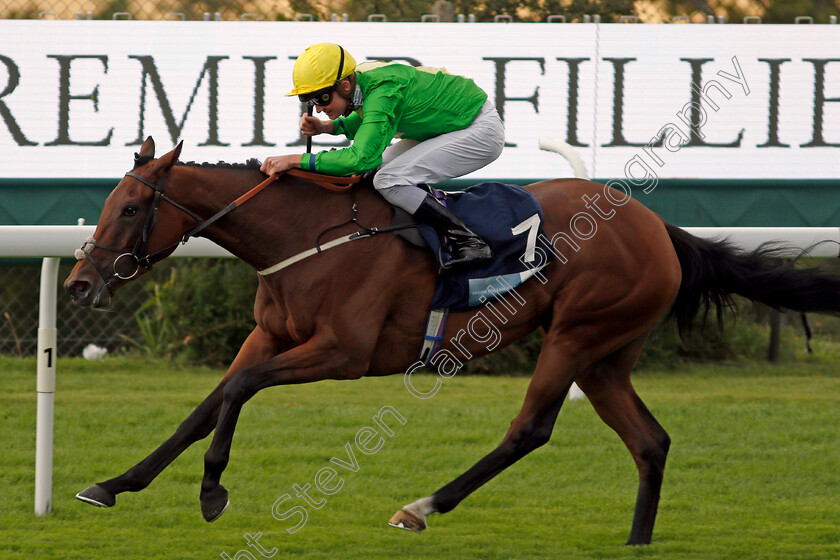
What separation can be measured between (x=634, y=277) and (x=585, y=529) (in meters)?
1.00

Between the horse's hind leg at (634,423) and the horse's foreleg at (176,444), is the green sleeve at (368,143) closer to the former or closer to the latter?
the horse's foreleg at (176,444)

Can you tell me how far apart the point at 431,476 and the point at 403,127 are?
1.79 m

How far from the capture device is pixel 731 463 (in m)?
4.68

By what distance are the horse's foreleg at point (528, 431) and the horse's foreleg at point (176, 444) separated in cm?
75

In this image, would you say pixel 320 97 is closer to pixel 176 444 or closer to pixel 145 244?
pixel 145 244

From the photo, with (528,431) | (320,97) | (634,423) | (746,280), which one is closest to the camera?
(320,97)

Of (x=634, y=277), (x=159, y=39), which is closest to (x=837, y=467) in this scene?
(x=634, y=277)

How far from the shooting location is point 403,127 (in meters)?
3.31

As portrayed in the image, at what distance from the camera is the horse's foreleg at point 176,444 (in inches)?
120

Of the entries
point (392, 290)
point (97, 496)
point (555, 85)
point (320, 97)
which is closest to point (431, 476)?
point (392, 290)

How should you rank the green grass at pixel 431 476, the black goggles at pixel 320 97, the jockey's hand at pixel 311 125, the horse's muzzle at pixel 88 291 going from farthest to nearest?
the green grass at pixel 431 476, the jockey's hand at pixel 311 125, the black goggles at pixel 320 97, the horse's muzzle at pixel 88 291

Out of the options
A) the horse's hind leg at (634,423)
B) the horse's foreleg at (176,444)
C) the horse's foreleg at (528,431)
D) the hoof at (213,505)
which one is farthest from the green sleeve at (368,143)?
the horse's hind leg at (634,423)

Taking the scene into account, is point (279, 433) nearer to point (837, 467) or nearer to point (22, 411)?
point (22, 411)

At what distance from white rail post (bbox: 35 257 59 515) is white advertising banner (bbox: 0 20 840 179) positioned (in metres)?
2.48
